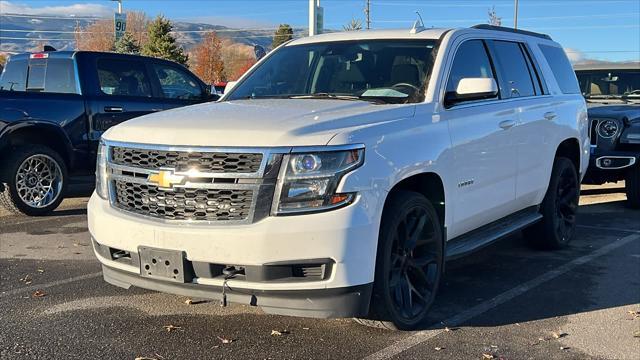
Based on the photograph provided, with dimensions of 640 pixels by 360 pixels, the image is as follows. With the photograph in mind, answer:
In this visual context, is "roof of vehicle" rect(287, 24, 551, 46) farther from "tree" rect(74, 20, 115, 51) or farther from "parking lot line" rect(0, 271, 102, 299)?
"tree" rect(74, 20, 115, 51)

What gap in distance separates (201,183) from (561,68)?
4766mm

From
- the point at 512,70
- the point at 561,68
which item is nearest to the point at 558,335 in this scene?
the point at 512,70

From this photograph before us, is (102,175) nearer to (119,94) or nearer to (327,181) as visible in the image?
(327,181)

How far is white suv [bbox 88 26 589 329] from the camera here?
350 centimetres

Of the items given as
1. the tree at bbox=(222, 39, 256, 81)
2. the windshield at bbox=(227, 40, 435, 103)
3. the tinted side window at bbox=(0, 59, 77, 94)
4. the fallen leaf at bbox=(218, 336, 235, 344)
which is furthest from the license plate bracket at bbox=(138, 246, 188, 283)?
the tree at bbox=(222, 39, 256, 81)

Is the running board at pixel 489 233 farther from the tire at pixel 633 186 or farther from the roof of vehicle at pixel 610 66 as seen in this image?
the roof of vehicle at pixel 610 66

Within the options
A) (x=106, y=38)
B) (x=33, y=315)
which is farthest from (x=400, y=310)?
(x=106, y=38)

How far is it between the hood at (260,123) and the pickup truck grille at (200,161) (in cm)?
6

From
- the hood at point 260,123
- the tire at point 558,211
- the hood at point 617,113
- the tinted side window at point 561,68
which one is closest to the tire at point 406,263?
the hood at point 260,123

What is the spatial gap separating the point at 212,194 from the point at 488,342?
75.3 inches

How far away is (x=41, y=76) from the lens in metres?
8.48

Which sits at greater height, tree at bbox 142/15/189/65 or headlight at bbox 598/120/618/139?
tree at bbox 142/15/189/65

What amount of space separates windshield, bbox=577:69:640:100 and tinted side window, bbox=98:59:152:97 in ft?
24.4

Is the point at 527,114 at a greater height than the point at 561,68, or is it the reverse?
the point at 561,68
